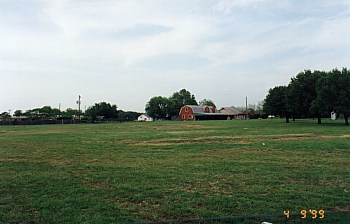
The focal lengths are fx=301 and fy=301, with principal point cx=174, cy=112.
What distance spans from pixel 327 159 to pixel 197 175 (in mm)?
5358

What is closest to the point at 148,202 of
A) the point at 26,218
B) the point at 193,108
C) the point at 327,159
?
the point at 26,218

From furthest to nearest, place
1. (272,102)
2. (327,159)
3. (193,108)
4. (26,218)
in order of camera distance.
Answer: (193,108) → (272,102) → (327,159) → (26,218)

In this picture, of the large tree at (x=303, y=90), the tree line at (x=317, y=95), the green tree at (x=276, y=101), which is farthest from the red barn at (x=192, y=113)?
the large tree at (x=303, y=90)

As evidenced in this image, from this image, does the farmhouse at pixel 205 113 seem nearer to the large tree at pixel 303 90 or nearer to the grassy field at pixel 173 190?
the large tree at pixel 303 90

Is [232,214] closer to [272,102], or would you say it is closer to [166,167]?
[166,167]

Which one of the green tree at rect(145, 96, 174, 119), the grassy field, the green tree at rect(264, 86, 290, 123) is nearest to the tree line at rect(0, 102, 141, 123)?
the green tree at rect(145, 96, 174, 119)

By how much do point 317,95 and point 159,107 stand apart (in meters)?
77.7

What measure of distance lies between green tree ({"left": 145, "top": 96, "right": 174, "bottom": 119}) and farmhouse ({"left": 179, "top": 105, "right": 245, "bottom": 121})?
37.1 feet

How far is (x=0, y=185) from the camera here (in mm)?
7285

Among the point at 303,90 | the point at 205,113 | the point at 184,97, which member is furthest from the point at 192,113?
the point at 303,90

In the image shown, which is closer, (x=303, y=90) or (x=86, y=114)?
(x=303, y=90)

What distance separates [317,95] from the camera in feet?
130
